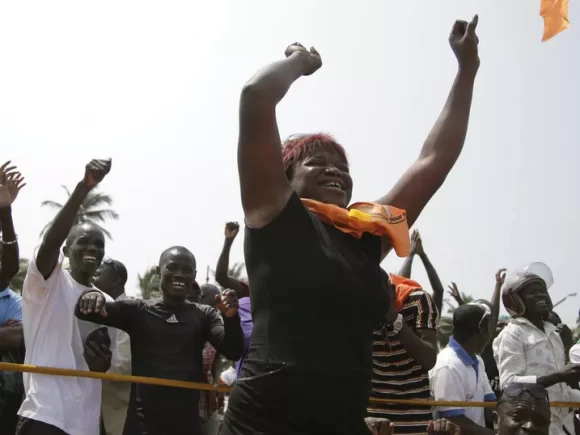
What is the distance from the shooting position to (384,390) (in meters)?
4.77

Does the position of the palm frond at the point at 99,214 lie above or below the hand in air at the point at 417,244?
above

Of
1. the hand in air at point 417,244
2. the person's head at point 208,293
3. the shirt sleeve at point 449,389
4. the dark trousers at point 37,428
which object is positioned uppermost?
the hand in air at point 417,244

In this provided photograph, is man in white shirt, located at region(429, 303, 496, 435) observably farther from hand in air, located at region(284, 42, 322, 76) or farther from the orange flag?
hand in air, located at region(284, 42, 322, 76)

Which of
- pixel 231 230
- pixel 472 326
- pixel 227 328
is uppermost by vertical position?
pixel 231 230

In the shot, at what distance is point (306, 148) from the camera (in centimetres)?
248

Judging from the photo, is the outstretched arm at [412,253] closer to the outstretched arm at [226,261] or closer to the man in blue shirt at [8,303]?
the outstretched arm at [226,261]

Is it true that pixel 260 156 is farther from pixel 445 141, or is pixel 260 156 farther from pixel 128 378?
pixel 128 378

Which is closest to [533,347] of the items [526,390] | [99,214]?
[526,390]

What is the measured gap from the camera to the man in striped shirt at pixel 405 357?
4.67m

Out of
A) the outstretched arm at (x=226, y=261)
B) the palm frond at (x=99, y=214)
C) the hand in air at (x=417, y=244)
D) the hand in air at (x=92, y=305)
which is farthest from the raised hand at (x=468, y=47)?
the palm frond at (x=99, y=214)

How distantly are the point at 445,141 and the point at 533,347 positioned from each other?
141 inches

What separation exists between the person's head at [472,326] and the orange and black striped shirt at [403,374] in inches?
41.5

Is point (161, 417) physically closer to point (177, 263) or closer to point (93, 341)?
point (93, 341)

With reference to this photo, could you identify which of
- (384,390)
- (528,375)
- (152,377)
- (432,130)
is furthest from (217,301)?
(528,375)
